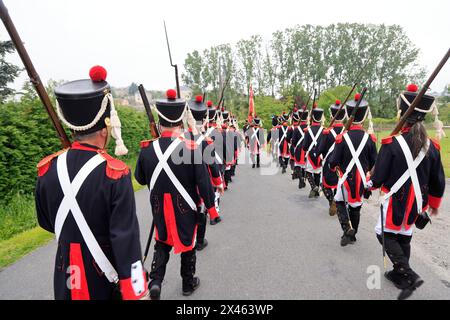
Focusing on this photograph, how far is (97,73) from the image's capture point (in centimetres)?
190

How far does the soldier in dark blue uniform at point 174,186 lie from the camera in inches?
122

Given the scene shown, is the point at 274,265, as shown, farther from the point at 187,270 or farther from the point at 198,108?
the point at 198,108

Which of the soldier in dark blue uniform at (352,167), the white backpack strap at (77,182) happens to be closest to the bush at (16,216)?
the white backpack strap at (77,182)

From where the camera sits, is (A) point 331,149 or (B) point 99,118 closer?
(B) point 99,118

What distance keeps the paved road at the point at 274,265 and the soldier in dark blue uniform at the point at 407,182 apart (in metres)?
0.41

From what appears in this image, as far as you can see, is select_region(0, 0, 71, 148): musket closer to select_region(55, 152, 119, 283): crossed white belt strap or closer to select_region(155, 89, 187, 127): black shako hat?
select_region(55, 152, 119, 283): crossed white belt strap

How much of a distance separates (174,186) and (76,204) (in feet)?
4.67

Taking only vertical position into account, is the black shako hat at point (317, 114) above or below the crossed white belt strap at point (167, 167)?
below

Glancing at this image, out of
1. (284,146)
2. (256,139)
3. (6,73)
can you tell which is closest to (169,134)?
(284,146)

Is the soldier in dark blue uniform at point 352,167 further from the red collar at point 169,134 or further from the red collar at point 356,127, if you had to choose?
the red collar at point 169,134

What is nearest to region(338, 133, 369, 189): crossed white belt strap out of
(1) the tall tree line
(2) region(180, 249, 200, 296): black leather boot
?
(2) region(180, 249, 200, 296): black leather boot
